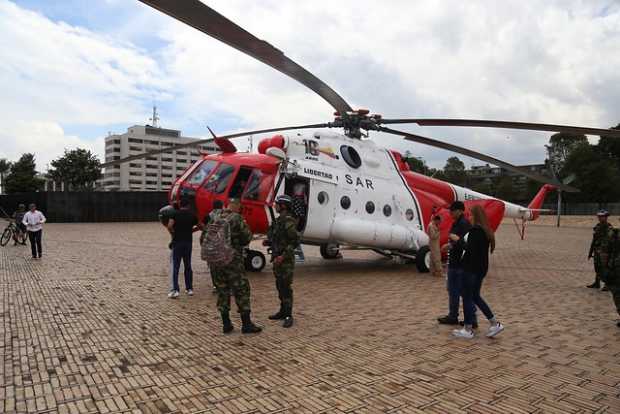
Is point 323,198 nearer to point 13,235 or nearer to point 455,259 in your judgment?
point 455,259

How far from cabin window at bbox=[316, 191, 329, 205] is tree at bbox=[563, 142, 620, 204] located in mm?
46960

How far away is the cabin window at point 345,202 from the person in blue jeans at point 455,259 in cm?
449

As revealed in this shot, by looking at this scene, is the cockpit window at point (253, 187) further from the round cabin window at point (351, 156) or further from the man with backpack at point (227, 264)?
the man with backpack at point (227, 264)

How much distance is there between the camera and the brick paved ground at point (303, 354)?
3467 mm

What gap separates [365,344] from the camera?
4941mm

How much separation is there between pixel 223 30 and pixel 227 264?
2.76m

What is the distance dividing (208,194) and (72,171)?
51333 mm

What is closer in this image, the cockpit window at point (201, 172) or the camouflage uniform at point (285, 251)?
the camouflage uniform at point (285, 251)

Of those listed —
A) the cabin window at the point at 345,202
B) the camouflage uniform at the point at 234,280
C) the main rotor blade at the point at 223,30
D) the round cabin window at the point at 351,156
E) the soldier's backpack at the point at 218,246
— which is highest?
the main rotor blade at the point at 223,30

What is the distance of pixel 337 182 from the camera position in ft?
33.3

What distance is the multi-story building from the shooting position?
395 feet

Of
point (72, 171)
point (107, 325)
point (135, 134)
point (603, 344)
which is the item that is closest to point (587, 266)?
point (603, 344)

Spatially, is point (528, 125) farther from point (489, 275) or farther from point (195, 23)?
point (195, 23)

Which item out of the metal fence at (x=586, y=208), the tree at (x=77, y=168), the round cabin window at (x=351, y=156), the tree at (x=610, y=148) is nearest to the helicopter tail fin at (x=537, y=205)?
the round cabin window at (x=351, y=156)
